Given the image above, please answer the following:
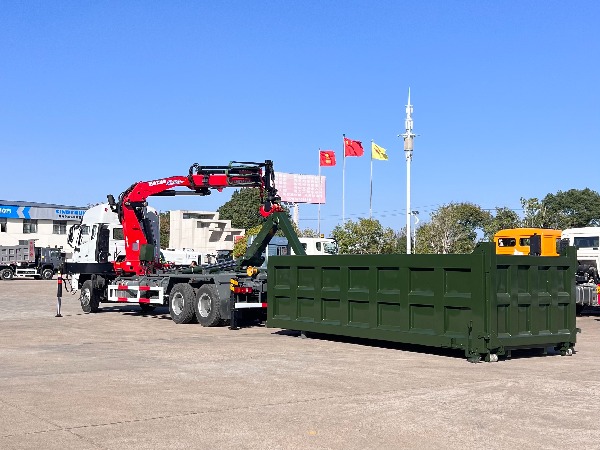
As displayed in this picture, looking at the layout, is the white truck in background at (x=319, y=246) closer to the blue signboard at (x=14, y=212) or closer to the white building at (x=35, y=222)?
the white building at (x=35, y=222)

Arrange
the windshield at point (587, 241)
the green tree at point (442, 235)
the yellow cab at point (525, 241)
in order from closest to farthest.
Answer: the windshield at point (587, 241) < the yellow cab at point (525, 241) < the green tree at point (442, 235)

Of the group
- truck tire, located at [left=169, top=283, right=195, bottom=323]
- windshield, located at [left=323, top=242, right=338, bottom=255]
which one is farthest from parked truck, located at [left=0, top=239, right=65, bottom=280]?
truck tire, located at [left=169, top=283, right=195, bottom=323]

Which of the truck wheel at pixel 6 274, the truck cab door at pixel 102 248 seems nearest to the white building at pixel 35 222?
the truck wheel at pixel 6 274

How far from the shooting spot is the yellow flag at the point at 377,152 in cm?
6112

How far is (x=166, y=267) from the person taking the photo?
25906 millimetres

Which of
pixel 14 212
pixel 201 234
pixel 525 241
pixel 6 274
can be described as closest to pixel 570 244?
pixel 525 241

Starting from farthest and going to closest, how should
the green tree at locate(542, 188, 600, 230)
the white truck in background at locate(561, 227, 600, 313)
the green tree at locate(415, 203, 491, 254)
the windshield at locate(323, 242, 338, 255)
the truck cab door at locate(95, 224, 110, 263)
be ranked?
the green tree at locate(542, 188, 600, 230)
the green tree at locate(415, 203, 491, 254)
the windshield at locate(323, 242, 338, 255)
the truck cab door at locate(95, 224, 110, 263)
the white truck in background at locate(561, 227, 600, 313)

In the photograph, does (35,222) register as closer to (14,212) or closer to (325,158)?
(14,212)

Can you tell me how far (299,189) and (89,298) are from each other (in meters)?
65.9

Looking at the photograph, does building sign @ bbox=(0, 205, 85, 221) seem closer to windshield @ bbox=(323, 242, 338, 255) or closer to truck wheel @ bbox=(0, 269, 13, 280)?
truck wheel @ bbox=(0, 269, 13, 280)

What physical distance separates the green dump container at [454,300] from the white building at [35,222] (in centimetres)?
7311

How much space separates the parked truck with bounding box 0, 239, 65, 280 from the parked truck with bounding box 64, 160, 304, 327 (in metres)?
36.2

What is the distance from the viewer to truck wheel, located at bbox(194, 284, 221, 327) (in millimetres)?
19906

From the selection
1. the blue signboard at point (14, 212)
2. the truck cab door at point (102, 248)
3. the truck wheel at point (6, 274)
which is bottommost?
the truck wheel at point (6, 274)
